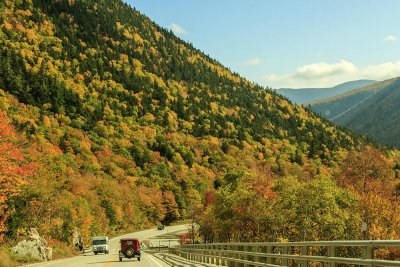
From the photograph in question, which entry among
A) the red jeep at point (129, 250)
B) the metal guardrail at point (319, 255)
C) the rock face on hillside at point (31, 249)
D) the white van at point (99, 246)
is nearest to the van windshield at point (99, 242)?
the white van at point (99, 246)

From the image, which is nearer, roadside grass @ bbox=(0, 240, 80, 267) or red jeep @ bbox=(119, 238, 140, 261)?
roadside grass @ bbox=(0, 240, 80, 267)

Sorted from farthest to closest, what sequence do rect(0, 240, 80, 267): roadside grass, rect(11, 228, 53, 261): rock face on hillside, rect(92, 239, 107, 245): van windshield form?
rect(92, 239, 107, 245): van windshield
rect(11, 228, 53, 261): rock face on hillside
rect(0, 240, 80, 267): roadside grass

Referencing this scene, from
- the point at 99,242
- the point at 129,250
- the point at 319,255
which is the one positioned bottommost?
the point at 99,242

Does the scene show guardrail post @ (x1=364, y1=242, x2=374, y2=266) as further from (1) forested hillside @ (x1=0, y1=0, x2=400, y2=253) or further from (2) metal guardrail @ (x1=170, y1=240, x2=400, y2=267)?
(1) forested hillside @ (x1=0, y1=0, x2=400, y2=253)

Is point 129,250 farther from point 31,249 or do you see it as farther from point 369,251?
point 369,251

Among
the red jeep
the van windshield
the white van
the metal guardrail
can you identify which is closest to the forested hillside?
the van windshield

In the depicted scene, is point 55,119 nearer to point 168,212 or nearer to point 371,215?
point 168,212

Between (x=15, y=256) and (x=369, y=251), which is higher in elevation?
(x=369, y=251)

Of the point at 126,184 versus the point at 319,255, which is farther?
the point at 126,184

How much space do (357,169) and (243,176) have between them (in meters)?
19.7


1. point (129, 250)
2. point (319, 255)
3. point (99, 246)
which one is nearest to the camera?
point (319, 255)

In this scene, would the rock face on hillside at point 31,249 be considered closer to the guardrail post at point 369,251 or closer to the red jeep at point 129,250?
the red jeep at point 129,250

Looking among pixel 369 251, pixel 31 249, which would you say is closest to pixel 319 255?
pixel 369 251

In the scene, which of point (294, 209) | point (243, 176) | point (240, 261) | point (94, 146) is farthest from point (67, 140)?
point (240, 261)
